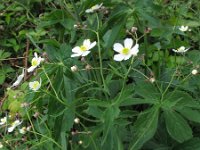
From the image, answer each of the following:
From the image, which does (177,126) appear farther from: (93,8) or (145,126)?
(93,8)

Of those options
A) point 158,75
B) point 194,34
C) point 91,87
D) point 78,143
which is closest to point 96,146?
point 78,143

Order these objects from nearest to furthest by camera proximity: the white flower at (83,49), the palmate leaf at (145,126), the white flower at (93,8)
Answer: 1. the palmate leaf at (145,126)
2. the white flower at (83,49)
3. the white flower at (93,8)

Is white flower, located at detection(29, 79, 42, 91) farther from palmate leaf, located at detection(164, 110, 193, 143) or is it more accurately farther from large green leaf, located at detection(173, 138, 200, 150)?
large green leaf, located at detection(173, 138, 200, 150)

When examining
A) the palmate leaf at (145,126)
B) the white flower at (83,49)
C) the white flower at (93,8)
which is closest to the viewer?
the palmate leaf at (145,126)

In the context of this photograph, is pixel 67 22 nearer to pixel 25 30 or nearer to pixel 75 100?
pixel 75 100

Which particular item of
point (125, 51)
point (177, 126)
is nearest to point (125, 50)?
point (125, 51)

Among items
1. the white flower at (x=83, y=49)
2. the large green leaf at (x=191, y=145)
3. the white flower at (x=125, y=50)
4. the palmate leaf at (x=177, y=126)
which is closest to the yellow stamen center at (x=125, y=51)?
the white flower at (x=125, y=50)

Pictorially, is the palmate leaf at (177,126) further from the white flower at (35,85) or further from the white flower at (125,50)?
the white flower at (35,85)

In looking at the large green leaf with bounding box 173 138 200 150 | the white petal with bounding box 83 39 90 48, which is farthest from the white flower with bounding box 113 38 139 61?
the large green leaf with bounding box 173 138 200 150
